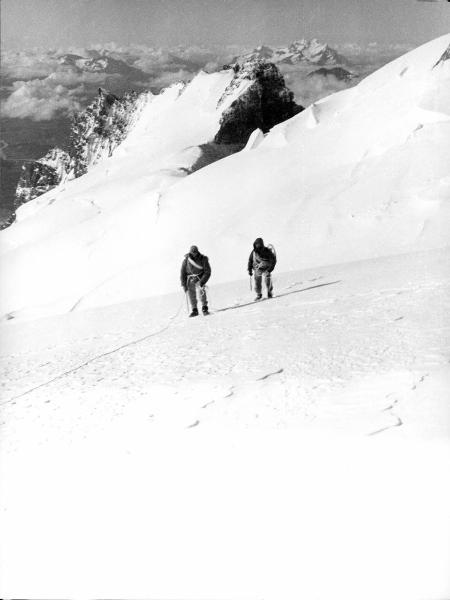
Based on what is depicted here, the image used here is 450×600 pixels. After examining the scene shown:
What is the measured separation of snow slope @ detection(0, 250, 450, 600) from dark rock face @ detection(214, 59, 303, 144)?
130 feet

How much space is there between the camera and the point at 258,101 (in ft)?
157

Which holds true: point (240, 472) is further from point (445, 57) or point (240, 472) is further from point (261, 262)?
point (445, 57)

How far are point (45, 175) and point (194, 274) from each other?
290 ft

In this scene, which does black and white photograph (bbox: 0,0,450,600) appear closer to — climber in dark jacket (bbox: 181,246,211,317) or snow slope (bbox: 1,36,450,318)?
climber in dark jacket (bbox: 181,246,211,317)

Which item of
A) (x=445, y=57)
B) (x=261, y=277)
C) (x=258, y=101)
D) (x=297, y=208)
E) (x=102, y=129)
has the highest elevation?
(x=102, y=129)

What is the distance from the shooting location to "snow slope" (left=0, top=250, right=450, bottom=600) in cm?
324

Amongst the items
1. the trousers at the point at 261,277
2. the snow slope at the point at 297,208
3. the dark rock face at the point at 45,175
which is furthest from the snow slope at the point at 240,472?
the dark rock face at the point at 45,175

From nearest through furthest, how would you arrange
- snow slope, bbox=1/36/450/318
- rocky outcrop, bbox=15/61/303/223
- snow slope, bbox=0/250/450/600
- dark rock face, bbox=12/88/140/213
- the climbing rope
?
1. snow slope, bbox=0/250/450/600
2. the climbing rope
3. snow slope, bbox=1/36/450/318
4. rocky outcrop, bbox=15/61/303/223
5. dark rock face, bbox=12/88/140/213

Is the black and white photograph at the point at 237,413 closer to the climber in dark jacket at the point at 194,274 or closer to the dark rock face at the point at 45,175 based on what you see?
the climber in dark jacket at the point at 194,274

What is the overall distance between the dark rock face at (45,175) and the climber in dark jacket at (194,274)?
263 ft

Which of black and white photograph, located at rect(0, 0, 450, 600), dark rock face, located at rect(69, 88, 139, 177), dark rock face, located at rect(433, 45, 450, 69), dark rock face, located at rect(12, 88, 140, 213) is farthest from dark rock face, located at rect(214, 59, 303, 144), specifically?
black and white photograph, located at rect(0, 0, 450, 600)

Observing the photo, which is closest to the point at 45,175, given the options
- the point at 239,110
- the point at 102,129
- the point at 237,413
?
the point at 102,129

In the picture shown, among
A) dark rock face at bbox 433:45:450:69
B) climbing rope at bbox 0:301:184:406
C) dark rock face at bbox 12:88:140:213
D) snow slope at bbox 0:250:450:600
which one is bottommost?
snow slope at bbox 0:250:450:600

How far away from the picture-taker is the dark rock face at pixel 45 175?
3349 inches
